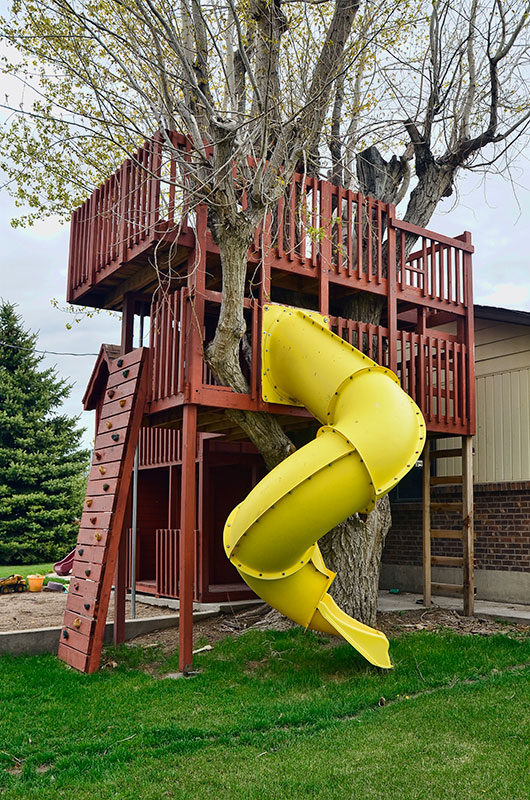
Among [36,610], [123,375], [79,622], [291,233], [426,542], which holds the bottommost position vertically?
[36,610]

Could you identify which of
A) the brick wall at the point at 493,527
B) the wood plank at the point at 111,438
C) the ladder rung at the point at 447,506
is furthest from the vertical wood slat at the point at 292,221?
the brick wall at the point at 493,527

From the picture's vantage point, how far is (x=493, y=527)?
458 inches

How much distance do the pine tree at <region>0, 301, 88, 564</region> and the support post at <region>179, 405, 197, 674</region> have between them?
54.4ft

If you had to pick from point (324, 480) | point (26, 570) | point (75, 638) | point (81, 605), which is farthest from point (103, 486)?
point (26, 570)

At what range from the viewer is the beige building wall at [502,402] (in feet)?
→ 37.6

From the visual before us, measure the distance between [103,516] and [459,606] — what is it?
5531 mm

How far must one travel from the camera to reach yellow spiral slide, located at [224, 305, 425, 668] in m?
5.83

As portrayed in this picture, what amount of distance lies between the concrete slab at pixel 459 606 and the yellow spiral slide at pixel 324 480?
3527 millimetres

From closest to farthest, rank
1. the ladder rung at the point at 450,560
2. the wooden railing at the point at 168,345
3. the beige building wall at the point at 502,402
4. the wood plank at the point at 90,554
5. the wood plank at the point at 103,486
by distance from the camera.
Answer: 1. the wood plank at the point at 90,554
2. the wooden railing at the point at 168,345
3. the wood plank at the point at 103,486
4. the ladder rung at the point at 450,560
5. the beige building wall at the point at 502,402

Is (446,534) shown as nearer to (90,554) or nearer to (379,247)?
(379,247)

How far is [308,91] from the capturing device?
8516mm

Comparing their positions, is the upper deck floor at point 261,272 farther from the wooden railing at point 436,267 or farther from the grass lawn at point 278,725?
the grass lawn at point 278,725

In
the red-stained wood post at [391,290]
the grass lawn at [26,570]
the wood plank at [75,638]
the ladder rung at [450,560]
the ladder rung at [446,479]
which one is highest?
the red-stained wood post at [391,290]

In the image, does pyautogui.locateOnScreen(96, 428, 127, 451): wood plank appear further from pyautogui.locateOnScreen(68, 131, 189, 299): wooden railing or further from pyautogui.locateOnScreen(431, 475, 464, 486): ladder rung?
pyautogui.locateOnScreen(431, 475, 464, 486): ladder rung
